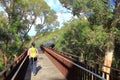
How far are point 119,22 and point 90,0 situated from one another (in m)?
3.77

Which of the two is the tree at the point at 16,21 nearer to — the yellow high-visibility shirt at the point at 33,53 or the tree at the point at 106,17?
the tree at the point at 106,17

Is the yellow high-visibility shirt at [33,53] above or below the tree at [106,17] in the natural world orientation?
below

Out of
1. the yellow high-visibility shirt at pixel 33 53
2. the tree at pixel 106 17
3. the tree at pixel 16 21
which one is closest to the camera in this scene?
the yellow high-visibility shirt at pixel 33 53

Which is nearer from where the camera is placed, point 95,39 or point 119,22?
point 119,22

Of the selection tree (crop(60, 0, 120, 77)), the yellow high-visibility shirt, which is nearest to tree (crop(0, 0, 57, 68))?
tree (crop(60, 0, 120, 77))

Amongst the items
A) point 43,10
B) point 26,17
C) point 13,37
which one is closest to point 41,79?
point 13,37

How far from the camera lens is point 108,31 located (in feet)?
103

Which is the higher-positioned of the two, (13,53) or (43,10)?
(43,10)

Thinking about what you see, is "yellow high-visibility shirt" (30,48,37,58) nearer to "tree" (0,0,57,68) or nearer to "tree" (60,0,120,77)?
"tree" (60,0,120,77)

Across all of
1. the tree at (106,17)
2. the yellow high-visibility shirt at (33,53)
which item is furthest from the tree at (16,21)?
the yellow high-visibility shirt at (33,53)

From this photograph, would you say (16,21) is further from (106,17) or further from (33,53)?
(33,53)

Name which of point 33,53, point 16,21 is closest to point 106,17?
point 33,53

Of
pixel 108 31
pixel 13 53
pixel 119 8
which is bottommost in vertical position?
pixel 13 53

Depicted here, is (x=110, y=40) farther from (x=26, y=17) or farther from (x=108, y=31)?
(x=26, y=17)
